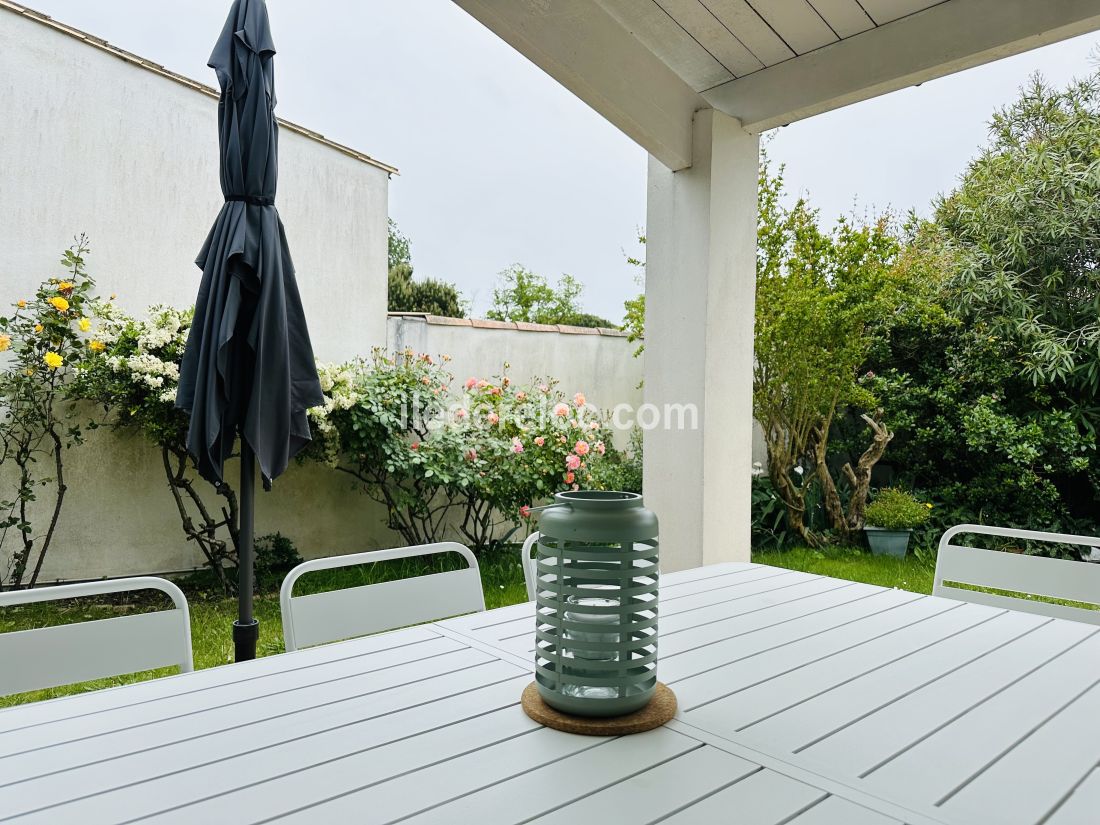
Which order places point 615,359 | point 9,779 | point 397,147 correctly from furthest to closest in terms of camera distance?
point 397,147 < point 615,359 < point 9,779

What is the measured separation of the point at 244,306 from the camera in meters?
2.22

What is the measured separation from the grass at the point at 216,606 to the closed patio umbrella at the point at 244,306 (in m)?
1.14

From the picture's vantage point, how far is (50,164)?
3.91m

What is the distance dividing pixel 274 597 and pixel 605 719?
11.4 ft

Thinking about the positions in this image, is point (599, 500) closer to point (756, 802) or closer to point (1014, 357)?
point (756, 802)

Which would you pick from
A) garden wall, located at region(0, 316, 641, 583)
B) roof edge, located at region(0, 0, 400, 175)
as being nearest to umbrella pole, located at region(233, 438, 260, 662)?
garden wall, located at region(0, 316, 641, 583)

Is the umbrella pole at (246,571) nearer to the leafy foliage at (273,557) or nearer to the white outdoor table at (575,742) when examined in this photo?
the white outdoor table at (575,742)

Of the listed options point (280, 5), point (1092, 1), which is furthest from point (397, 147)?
point (1092, 1)

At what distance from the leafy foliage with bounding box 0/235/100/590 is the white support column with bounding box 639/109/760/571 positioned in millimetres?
2913

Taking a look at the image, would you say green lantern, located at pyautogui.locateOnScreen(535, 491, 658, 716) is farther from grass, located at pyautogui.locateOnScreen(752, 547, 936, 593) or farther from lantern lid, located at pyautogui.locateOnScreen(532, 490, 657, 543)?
grass, located at pyautogui.locateOnScreen(752, 547, 936, 593)

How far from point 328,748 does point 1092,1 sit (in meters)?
2.65

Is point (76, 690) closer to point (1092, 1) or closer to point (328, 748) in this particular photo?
point (328, 748)

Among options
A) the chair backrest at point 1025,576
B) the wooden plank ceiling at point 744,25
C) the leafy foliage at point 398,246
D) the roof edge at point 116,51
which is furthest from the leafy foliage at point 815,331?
the leafy foliage at point 398,246

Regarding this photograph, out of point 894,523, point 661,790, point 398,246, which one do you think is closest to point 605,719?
point 661,790
